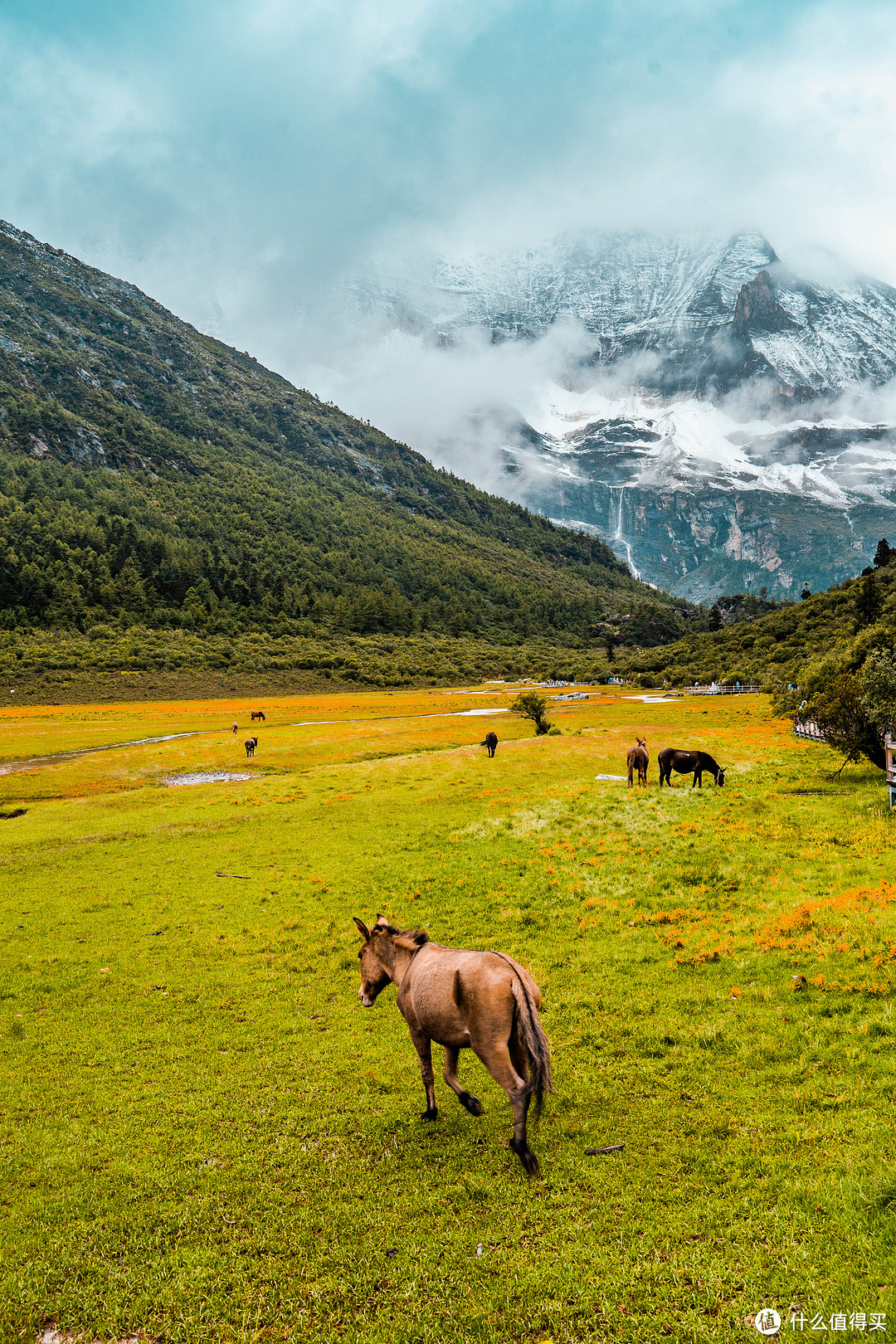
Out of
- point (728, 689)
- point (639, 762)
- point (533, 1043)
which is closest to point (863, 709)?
point (639, 762)

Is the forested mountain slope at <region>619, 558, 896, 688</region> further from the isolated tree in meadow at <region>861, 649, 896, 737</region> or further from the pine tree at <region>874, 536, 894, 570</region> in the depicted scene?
the isolated tree in meadow at <region>861, 649, 896, 737</region>

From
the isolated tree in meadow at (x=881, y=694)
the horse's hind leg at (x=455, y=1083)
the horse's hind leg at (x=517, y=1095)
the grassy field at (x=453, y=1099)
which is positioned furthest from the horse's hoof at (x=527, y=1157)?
the isolated tree in meadow at (x=881, y=694)

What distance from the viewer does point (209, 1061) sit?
11.9 meters

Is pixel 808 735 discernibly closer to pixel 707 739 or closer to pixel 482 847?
pixel 707 739

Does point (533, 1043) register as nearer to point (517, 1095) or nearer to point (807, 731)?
point (517, 1095)

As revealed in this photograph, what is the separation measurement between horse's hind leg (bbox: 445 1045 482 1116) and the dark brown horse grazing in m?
0.01

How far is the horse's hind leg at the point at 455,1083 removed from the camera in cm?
909

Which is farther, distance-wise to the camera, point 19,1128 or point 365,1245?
point 19,1128

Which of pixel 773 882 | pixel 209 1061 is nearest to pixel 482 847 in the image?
pixel 773 882

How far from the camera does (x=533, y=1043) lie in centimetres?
828

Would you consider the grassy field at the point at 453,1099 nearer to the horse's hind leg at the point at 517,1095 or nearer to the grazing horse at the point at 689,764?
the horse's hind leg at the point at 517,1095

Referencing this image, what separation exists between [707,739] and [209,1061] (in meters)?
45.0

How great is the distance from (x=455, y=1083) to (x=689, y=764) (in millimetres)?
25793

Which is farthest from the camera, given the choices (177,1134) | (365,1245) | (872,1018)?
(872,1018)
